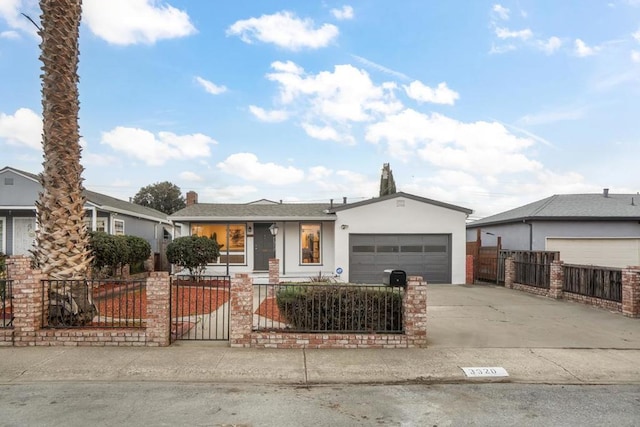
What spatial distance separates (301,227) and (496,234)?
10.3m

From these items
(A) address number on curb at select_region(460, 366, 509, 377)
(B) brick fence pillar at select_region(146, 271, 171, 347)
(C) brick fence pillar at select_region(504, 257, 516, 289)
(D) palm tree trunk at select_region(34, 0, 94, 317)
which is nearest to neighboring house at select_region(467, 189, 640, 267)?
(C) brick fence pillar at select_region(504, 257, 516, 289)

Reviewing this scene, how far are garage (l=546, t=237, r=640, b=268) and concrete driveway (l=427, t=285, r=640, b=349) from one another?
15.8 ft

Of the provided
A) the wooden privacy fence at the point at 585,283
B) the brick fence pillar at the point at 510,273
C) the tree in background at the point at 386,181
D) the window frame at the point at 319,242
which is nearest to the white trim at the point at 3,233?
the window frame at the point at 319,242

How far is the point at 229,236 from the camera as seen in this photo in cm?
1822

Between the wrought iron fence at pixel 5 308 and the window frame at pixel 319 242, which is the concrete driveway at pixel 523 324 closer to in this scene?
the window frame at pixel 319 242

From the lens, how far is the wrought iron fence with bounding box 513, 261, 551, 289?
45.9 ft

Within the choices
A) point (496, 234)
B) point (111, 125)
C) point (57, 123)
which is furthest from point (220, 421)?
point (496, 234)

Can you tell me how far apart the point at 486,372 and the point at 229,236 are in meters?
14.1

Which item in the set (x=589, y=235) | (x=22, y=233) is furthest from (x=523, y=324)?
(x=22, y=233)

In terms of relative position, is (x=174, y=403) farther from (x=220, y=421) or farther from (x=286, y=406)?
(x=286, y=406)

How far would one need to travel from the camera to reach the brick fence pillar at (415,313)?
269 inches

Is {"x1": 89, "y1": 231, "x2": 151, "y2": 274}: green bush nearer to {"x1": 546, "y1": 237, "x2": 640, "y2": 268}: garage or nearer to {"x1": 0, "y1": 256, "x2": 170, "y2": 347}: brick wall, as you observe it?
{"x1": 0, "y1": 256, "x2": 170, "y2": 347}: brick wall

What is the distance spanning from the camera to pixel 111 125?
1739 centimetres

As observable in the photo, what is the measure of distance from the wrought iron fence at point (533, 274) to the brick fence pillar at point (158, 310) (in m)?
12.5
